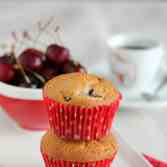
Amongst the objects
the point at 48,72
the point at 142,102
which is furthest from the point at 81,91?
the point at 142,102

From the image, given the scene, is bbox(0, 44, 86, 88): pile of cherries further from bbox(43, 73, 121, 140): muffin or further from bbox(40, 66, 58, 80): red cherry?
bbox(43, 73, 121, 140): muffin

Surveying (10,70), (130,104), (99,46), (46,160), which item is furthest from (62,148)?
(99,46)

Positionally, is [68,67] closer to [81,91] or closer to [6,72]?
[6,72]

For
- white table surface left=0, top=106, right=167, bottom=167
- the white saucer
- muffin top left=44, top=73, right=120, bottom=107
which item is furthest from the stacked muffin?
the white saucer

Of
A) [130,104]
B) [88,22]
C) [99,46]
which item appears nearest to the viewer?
[130,104]

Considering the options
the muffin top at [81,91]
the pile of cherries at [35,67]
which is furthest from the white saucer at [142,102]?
the muffin top at [81,91]

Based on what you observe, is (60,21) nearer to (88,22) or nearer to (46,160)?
(88,22)
